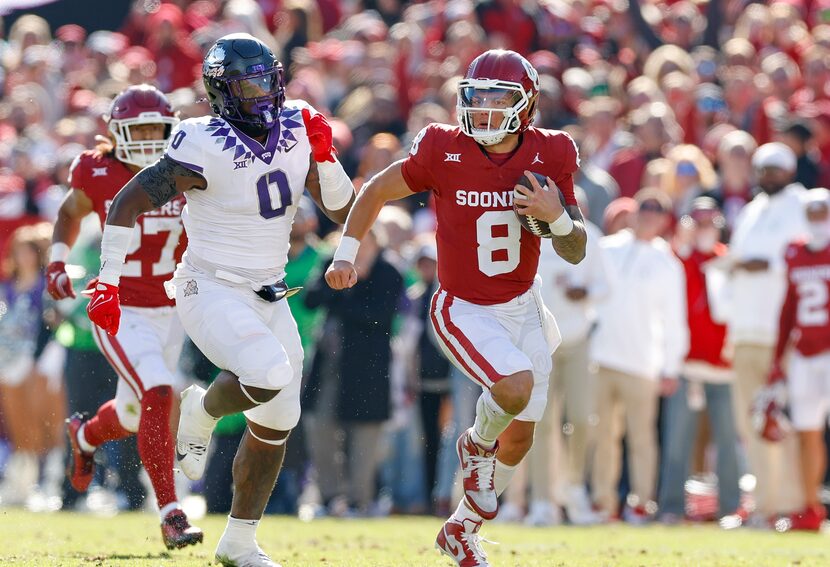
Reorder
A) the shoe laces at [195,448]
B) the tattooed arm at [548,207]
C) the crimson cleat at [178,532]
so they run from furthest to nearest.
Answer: the crimson cleat at [178,532], the shoe laces at [195,448], the tattooed arm at [548,207]

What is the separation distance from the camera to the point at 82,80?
53.9 feet

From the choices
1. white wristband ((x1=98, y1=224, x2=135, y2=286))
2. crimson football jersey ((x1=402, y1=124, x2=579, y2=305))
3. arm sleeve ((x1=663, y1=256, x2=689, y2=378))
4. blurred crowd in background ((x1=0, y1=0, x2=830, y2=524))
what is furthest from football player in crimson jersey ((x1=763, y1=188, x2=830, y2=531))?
white wristband ((x1=98, y1=224, x2=135, y2=286))

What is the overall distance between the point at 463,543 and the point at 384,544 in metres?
1.92

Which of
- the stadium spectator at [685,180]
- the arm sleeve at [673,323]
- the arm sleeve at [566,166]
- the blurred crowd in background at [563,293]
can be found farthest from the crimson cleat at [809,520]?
the arm sleeve at [566,166]

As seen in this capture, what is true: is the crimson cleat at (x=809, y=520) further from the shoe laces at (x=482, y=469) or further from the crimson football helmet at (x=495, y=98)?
the crimson football helmet at (x=495, y=98)

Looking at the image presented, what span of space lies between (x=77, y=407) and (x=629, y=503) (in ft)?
12.8

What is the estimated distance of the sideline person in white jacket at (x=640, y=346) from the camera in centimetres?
1173

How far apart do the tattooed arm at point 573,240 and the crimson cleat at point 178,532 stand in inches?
86.7

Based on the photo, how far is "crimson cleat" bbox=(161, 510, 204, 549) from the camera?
26.1 ft

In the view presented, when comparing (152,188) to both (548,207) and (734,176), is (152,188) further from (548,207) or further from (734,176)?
(734,176)

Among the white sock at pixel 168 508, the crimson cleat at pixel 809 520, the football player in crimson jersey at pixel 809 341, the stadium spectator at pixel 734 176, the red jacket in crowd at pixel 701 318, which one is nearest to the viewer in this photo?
the white sock at pixel 168 508

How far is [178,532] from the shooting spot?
7984 millimetres

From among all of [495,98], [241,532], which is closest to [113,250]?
[241,532]

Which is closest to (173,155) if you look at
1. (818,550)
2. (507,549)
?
(507,549)
